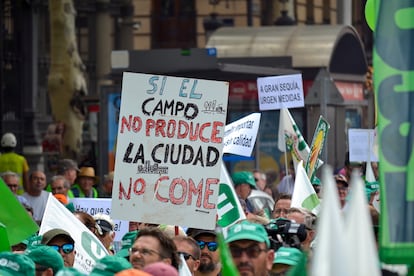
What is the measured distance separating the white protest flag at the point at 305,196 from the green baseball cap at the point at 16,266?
454 centimetres

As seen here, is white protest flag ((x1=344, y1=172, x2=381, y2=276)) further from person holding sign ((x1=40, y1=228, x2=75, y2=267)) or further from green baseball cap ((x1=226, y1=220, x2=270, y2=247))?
person holding sign ((x1=40, y1=228, x2=75, y2=267))

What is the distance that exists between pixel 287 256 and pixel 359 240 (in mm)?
3106

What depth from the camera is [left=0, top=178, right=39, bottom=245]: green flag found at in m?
10.9

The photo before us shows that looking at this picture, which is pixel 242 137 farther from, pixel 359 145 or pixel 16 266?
pixel 16 266

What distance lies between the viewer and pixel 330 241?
5762mm

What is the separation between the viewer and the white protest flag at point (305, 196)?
12.6 metres

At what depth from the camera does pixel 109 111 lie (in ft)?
71.7

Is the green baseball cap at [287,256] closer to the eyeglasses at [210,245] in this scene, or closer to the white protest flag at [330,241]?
the eyeglasses at [210,245]

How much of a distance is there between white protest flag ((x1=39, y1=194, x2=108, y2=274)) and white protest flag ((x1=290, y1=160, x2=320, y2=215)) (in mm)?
1981

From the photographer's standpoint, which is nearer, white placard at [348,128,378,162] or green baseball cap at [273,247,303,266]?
green baseball cap at [273,247,303,266]

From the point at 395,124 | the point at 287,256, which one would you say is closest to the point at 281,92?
the point at 287,256

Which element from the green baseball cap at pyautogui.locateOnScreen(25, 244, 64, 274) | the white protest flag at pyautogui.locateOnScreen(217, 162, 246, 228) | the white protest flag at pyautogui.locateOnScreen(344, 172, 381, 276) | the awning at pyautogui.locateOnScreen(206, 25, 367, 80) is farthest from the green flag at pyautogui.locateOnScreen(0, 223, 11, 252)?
the awning at pyautogui.locateOnScreen(206, 25, 367, 80)

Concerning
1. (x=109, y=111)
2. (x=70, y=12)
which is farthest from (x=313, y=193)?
(x=70, y=12)

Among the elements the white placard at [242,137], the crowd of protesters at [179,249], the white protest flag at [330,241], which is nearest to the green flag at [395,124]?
the crowd of protesters at [179,249]
